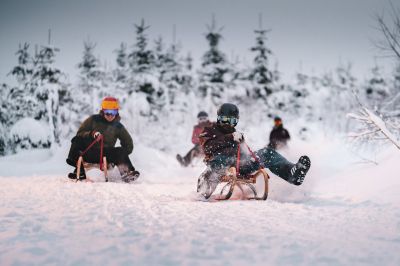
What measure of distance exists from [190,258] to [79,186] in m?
4.52

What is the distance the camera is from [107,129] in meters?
8.62

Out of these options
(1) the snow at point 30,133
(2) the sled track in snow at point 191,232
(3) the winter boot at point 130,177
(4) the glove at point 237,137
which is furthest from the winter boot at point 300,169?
(1) the snow at point 30,133

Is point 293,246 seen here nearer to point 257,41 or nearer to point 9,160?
point 9,160

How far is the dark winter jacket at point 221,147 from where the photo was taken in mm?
5781

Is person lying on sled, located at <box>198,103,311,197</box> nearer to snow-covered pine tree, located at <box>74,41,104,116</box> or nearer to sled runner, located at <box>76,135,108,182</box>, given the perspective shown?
sled runner, located at <box>76,135,108,182</box>

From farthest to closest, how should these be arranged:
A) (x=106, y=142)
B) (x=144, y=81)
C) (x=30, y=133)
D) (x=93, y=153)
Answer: (x=144, y=81) < (x=30, y=133) < (x=106, y=142) < (x=93, y=153)

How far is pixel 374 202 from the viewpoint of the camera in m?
5.29

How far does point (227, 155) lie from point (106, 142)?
12.1 feet

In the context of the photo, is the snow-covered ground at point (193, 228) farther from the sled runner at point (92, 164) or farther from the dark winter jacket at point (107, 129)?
the dark winter jacket at point (107, 129)

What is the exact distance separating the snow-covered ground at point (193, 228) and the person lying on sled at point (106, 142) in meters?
1.74

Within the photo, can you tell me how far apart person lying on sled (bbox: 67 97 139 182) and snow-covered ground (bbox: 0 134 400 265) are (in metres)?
1.74

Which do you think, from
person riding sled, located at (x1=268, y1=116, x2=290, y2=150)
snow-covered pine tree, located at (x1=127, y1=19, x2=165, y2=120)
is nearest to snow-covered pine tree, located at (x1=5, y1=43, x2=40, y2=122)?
snow-covered pine tree, located at (x1=127, y1=19, x2=165, y2=120)

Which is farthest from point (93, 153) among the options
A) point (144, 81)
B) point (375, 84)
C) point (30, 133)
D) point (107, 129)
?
point (375, 84)

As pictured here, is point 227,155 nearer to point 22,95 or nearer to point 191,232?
point 191,232
